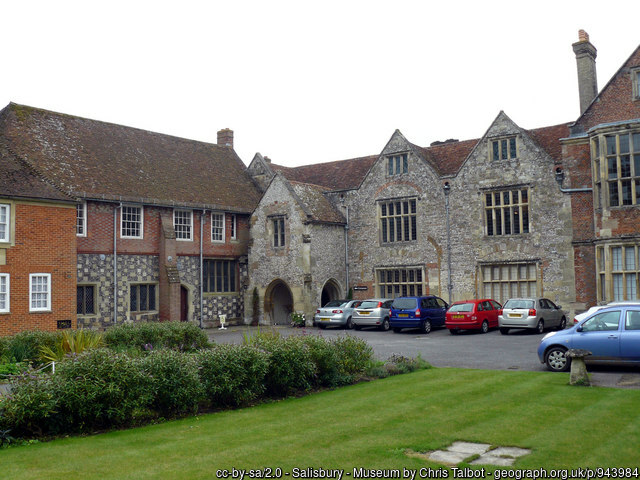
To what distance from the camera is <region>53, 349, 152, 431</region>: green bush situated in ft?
31.5

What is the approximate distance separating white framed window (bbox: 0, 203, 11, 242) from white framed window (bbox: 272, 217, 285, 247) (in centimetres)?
1408

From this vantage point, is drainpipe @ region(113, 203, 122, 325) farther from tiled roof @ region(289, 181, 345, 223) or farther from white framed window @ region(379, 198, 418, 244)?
white framed window @ region(379, 198, 418, 244)

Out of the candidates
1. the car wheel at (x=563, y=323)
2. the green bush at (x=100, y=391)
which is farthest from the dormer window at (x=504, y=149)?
the green bush at (x=100, y=391)

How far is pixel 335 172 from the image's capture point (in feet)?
127

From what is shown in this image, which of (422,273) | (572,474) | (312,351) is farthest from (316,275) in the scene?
(572,474)

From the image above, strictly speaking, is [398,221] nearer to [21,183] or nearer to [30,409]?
[21,183]

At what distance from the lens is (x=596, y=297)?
26.2m

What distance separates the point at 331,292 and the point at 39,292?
52.5 feet

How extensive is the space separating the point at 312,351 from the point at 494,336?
499 inches

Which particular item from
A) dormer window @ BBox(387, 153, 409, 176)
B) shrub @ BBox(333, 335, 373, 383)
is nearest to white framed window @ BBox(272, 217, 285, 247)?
dormer window @ BBox(387, 153, 409, 176)

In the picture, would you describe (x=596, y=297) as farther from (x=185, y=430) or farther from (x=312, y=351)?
(x=185, y=430)

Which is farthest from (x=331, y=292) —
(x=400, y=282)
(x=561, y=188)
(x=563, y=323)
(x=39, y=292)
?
(x=39, y=292)

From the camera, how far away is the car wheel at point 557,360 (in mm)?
14398

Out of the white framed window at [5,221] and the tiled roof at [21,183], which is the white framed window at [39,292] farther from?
the tiled roof at [21,183]
